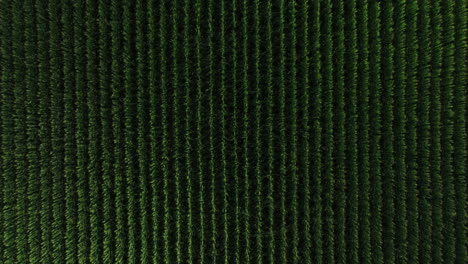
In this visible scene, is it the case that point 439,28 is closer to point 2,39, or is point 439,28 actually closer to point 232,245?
point 232,245

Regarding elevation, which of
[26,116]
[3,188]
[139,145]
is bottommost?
[3,188]

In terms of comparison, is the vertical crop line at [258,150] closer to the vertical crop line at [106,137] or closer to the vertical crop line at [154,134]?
the vertical crop line at [154,134]

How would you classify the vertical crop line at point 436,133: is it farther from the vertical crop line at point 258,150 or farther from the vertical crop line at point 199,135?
the vertical crop line at point 199,135

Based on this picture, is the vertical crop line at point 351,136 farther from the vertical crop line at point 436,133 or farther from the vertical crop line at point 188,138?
the vertical crop line at point 188,138

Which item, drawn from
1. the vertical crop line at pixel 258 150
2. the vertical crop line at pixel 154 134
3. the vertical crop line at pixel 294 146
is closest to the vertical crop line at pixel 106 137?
the vertical crop line at pixel 154 134

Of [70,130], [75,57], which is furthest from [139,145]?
[75,57]

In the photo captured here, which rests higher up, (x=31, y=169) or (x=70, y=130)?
(x=70, y=130)

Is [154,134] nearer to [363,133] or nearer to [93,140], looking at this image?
[93,140]


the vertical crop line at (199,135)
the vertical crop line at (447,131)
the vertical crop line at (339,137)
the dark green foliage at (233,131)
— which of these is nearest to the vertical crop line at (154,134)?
the dark green foliage at (233,131)

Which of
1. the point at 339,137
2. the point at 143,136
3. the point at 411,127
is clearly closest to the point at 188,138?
the point at 143,136
